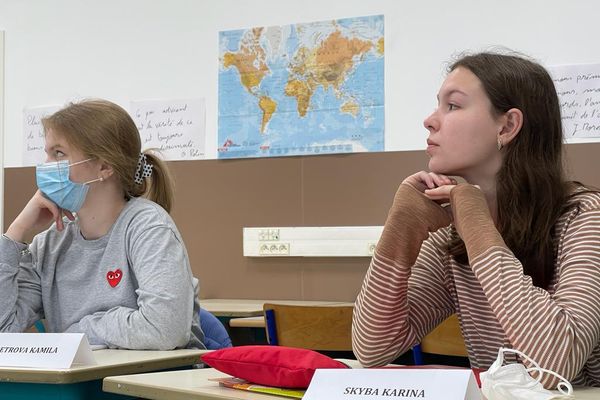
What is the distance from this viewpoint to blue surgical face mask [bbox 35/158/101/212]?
2436 millimetres

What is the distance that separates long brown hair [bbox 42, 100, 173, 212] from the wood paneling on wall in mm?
1890

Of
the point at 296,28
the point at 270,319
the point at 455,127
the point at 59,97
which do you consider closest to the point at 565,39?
the point at 296,28

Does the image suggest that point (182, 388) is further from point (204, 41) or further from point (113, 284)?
point (204, 41)

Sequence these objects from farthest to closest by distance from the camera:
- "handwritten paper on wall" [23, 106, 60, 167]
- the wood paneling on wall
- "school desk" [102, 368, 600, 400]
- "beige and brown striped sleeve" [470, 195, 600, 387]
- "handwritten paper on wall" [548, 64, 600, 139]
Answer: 1. "handwritten paper on wall" [23, 106, 60, 167]
2. the wood paneling on wall
3. "handwritten paper on wall" [548, 64, 600, 139]
4. "beige and brown striped sleeve" [470, 195, 600, 387]
5. "school desk" [102, 368, 600, 400]

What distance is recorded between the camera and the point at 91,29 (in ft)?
16.2

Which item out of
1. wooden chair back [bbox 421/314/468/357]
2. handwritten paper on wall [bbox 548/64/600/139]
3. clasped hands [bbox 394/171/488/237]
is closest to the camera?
clasped hands [bbox 394/171/488/237]

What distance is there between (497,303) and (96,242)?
48.1 inches

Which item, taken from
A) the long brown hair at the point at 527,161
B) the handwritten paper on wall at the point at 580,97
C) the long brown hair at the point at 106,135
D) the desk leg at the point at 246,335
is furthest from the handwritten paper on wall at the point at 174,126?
the long brown hair at the point at 527,161

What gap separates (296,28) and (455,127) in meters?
2.85

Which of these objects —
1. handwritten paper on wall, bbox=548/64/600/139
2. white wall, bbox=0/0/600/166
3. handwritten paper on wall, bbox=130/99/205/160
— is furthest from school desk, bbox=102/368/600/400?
handwritten paper on wall, bbox=130/99/205/160

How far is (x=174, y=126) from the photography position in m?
4.67

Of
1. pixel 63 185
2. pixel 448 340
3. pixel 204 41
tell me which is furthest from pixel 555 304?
pixel 204 41

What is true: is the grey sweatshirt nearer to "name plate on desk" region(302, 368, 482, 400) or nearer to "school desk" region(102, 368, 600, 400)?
"school desk" region(102, 368, 600, 400)

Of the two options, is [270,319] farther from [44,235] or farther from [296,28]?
[296,28]
